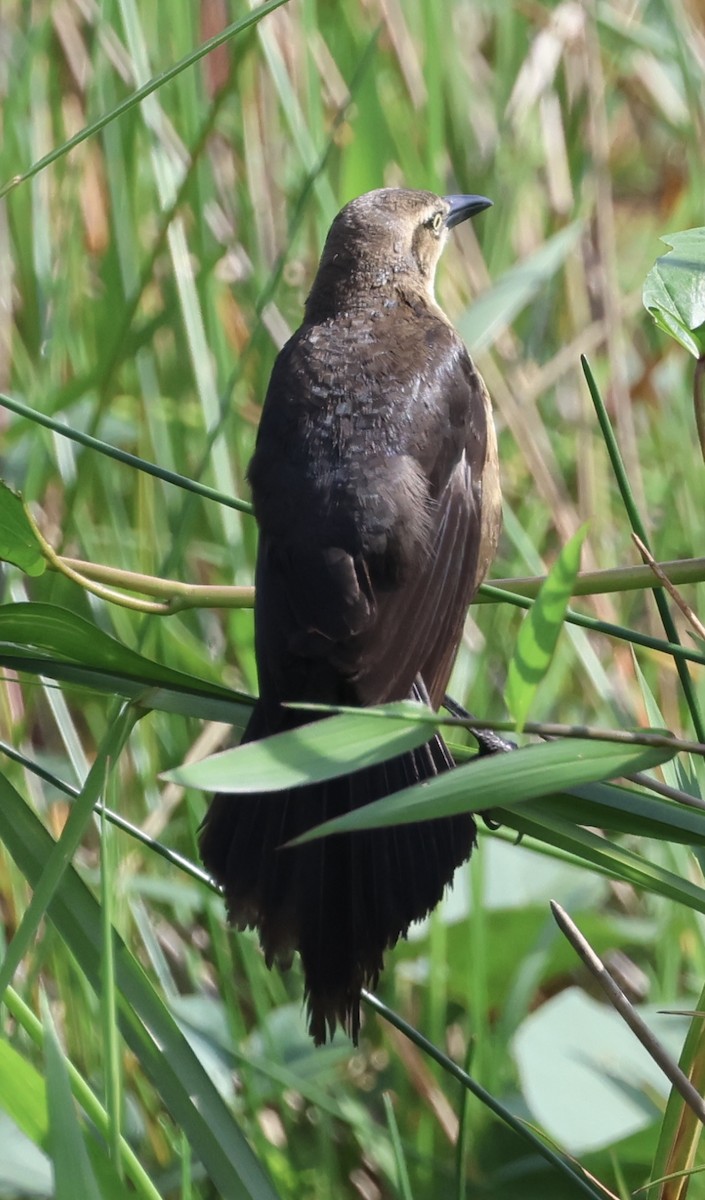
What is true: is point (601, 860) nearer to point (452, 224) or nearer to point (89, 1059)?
point (89, 1059)

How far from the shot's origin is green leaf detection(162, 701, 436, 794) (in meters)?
1.35

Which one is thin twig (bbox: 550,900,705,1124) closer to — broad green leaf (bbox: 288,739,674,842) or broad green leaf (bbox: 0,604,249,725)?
broad green leaf (bbox: 288,739,674,842)

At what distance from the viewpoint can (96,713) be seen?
3262 mm

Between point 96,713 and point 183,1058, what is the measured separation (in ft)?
5.37

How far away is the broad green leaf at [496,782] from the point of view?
1.38 m

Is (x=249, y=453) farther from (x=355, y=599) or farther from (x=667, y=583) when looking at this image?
(x=667, y=583)

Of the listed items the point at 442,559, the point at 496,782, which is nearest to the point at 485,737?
the point at 442,559

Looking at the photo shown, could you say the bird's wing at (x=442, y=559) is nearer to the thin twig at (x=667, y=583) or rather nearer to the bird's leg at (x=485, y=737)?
the bird's leg at (x=485, y=737)

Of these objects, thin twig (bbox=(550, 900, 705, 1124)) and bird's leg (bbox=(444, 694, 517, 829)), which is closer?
thin twig (bbox=(550, 900, 705, 1124))

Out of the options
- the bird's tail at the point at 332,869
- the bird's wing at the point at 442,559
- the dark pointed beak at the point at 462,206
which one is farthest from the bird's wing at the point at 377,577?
the dark pointed beak at the point at 462,206

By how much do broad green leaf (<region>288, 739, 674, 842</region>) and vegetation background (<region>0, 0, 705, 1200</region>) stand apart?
511 millimetres

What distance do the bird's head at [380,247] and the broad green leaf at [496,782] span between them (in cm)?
175

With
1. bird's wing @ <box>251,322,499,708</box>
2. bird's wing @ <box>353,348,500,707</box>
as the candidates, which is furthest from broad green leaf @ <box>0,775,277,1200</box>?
bird's wing @ <box>353,348,500,707</box>

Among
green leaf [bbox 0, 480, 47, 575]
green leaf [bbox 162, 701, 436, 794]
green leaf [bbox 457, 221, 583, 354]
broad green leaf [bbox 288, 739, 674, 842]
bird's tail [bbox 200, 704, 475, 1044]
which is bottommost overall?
bird's tail [bbox 200, 704, 475, 1044]
